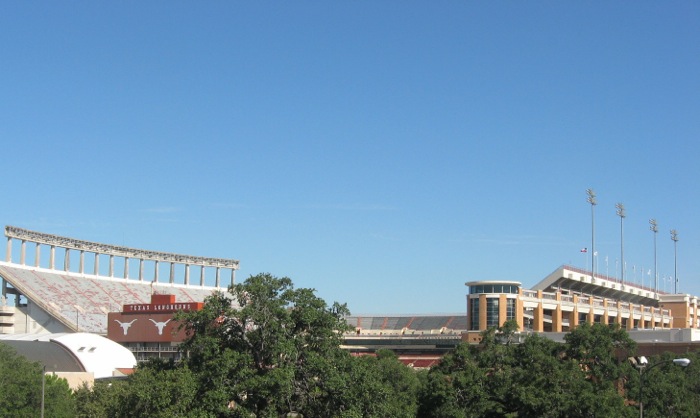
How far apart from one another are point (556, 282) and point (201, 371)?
290 feet

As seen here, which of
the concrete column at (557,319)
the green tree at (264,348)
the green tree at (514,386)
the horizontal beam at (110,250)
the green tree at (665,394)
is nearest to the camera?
the green tree at (264,348)

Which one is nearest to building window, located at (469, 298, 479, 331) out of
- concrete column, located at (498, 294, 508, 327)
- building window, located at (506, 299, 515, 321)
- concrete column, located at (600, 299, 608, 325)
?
concrete column, located at (498, 294, 508, 327)

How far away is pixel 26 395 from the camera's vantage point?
218ft

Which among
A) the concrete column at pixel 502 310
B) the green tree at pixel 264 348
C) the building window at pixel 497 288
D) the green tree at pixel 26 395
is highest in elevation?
the building window at pixel 497 288

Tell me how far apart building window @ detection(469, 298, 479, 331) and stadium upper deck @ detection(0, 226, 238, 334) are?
64.4 metres

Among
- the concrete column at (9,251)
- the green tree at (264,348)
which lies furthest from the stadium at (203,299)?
the green tree at (264,348)

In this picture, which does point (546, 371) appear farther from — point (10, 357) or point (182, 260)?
point (182, 260)

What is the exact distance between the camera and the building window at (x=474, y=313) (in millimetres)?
109188

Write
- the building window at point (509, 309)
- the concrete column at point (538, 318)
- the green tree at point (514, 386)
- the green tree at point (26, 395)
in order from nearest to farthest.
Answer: the green tree at point (514, 386)
the green tree at point (26, 395)
the building window at point (509, 309)
the concrete column at point (538, 318)

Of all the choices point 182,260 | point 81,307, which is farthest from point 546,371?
point 182,260

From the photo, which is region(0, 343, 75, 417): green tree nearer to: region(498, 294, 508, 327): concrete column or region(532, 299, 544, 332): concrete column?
region(498, 294, 508, 327): concrete column

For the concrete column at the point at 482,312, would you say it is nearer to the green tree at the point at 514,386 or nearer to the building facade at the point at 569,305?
the building facade at the point at 569,305

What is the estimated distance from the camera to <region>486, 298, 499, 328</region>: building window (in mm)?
107750

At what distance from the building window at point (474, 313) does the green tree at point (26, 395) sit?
53380 millimetres
